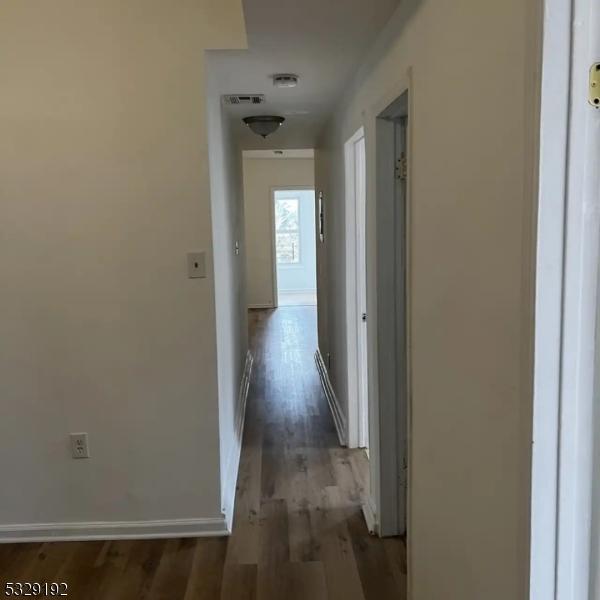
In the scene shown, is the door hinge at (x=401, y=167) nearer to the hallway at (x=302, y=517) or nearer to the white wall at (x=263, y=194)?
the hallway at (x=302, y=517)

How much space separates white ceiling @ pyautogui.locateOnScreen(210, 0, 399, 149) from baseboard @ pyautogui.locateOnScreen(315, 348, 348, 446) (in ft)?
6.63

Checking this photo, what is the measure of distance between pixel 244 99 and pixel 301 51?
0.94m

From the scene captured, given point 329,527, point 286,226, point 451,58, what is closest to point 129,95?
point 451,58

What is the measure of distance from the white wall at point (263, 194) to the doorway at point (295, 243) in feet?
7.62

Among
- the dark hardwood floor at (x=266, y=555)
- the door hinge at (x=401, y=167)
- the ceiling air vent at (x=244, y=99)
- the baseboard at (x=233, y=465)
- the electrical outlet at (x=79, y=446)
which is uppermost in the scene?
the ceiling air vent at (x=244, y=99)

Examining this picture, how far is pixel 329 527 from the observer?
275 cm

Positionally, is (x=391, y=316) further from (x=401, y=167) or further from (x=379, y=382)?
(x=401, y=167)

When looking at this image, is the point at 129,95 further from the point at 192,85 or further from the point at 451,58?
the point at 451,58

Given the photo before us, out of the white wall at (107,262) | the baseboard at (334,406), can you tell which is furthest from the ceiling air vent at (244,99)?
the baseboard at (334,406)

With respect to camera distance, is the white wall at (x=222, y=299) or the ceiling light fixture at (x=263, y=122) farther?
the ceiling light fixture at (x=263, y=122)

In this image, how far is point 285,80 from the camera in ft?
9.22

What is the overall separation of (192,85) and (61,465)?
5.88 feet

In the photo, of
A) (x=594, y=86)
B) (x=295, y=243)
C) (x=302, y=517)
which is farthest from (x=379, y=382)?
(x=295, y=243)

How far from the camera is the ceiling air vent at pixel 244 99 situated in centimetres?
316
